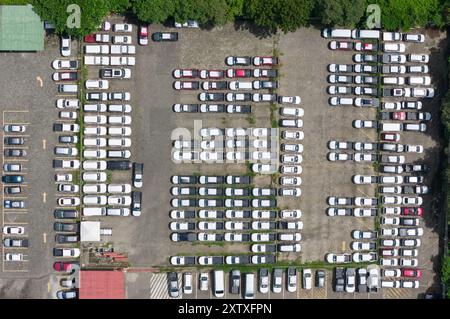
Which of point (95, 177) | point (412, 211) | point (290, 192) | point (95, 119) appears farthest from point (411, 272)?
point (95, 119)

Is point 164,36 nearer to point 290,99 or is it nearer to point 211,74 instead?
point 211,74

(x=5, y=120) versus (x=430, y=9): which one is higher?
(x=430, y=9)

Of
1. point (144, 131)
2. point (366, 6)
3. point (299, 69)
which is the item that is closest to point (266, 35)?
point (299, 69)

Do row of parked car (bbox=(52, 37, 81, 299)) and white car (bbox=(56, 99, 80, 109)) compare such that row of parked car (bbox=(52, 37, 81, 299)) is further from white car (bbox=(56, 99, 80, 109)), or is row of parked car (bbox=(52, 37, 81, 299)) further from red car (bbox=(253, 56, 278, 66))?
red car (bbox=(253, 56, 278, 66))

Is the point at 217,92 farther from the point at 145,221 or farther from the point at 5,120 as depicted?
the point at 5,120

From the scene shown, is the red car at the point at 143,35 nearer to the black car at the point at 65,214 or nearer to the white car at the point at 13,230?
the black car at the point at 65,214

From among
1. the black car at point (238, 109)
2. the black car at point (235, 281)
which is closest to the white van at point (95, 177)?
the black car at point (238, 109)
